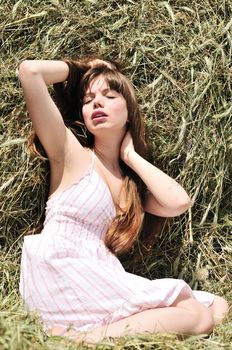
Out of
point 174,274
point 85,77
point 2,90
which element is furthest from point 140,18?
point 174,274

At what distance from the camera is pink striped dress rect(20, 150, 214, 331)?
6.86 ft

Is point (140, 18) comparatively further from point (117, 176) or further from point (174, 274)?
point (174, 274)

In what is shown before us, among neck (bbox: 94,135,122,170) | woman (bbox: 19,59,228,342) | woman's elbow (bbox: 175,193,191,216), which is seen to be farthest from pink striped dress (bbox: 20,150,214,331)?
woman's elbow (bbox: 175,193,191,216)

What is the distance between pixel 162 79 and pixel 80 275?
2.51 ft

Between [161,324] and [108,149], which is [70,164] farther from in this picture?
[161,324]

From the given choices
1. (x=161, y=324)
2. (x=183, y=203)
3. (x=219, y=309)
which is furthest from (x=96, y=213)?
(x=219, y=309)

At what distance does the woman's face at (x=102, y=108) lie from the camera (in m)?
2.27

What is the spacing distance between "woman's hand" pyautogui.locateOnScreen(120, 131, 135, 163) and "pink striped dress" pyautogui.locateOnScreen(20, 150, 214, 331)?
0.51 feet

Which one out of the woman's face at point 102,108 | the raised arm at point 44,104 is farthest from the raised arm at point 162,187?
the raised arm at point 44,104

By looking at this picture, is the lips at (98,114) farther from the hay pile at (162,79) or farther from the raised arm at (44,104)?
the hay pile at (162,79)

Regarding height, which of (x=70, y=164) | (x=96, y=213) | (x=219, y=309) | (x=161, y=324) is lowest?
(x=219, y=309)

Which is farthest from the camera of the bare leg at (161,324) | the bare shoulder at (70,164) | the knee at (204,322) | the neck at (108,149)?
the neck at (108,149)

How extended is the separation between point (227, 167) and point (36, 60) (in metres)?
0.77

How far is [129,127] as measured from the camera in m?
2.38
